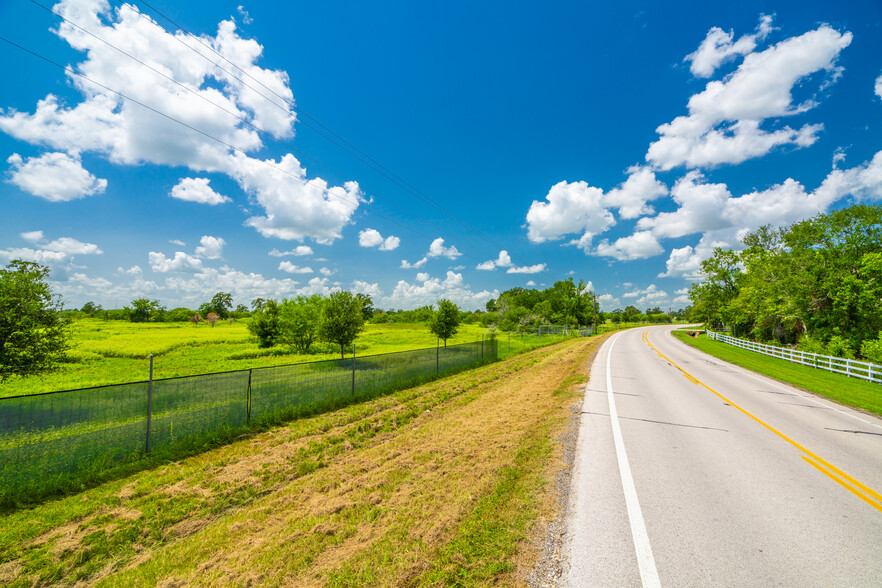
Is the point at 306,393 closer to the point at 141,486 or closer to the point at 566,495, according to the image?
the point at 141,486

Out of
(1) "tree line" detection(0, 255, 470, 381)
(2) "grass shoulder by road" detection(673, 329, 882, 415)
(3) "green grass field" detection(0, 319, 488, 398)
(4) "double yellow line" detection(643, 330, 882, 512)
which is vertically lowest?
(3) "green grass field" detection(0, 319, 488, 398)

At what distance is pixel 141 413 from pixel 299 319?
26578 millimetres

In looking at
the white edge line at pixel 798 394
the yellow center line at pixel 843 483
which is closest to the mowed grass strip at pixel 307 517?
the yellow center line at pixel 843 483

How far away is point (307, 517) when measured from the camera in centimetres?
464

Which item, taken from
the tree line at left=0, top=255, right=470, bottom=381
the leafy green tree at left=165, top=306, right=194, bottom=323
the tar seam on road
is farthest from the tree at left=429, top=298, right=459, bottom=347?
the leafy green tree at left=165, top=306, right=194, bottom=323

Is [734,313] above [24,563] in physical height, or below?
above

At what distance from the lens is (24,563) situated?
3.91m

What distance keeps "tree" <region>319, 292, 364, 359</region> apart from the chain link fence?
47.3 feet

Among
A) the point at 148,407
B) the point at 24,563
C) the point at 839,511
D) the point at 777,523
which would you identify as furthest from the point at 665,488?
the point at 148,407

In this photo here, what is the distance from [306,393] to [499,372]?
10.6 metres

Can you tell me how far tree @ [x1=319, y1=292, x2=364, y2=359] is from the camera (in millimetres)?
25781

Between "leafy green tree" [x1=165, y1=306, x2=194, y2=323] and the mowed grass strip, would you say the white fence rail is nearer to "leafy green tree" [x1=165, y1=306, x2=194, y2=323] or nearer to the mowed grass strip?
the mowed grass strip

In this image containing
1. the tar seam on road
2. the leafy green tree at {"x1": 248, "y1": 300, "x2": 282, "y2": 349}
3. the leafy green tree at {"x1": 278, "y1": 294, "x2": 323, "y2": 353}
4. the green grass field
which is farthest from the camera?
the leafy green tree at {"x1": 248, "y1": 300, "x2": 282, "y2": 349}

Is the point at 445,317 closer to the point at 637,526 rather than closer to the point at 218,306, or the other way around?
the point at 637,526
